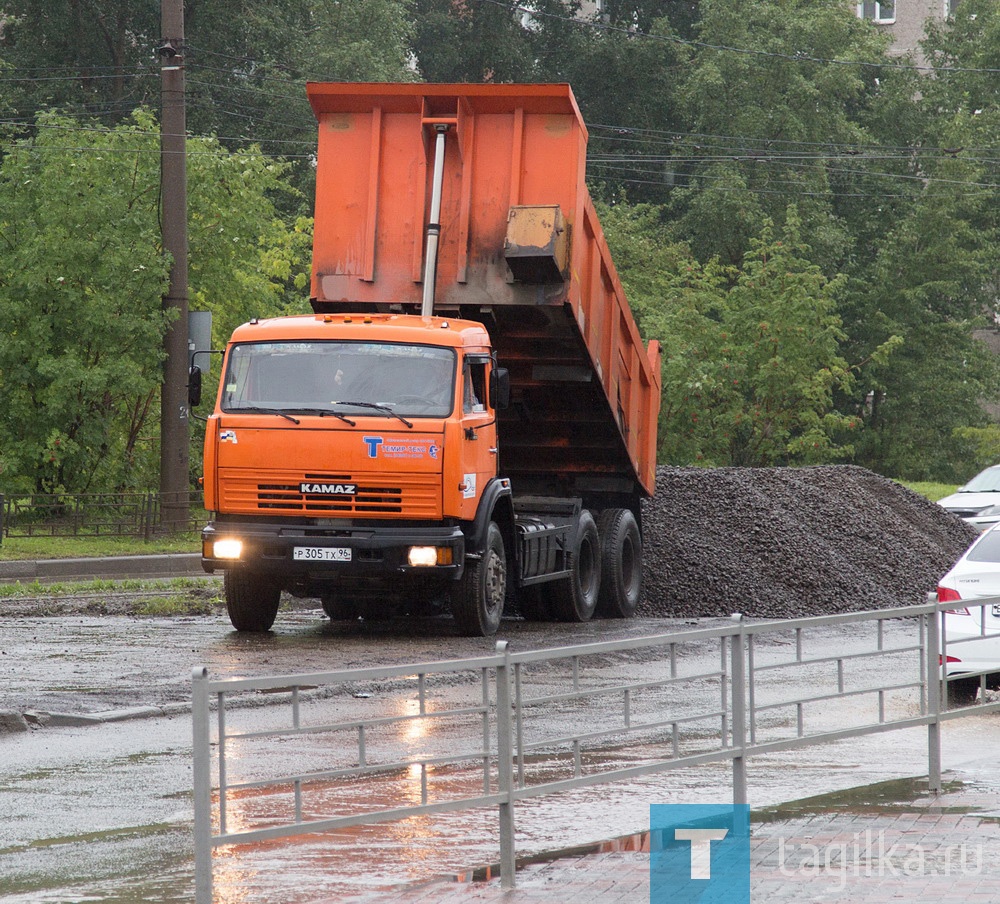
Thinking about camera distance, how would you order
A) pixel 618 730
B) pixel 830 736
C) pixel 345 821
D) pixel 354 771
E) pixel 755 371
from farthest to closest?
pixel 755 371 < pixel 830 736 < pixel 618 730 < pixel 354 771 < pixel 345 821

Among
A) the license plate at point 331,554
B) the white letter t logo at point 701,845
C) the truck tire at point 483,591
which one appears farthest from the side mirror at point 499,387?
the white letter t logo at point 701,845

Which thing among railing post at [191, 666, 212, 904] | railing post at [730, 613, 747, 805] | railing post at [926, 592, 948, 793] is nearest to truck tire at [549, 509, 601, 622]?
railing post at [926, 592, 948, 793]

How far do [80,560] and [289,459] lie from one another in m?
8.39

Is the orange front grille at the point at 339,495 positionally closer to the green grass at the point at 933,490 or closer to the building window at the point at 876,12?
the green grass at the point at 933,490

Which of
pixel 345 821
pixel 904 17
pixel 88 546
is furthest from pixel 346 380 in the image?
pixel 904 17

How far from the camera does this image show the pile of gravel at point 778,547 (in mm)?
19922

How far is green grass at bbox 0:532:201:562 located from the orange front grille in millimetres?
8136

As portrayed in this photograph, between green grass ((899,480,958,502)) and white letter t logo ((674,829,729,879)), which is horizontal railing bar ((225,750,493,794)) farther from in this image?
green grass ((899,480,958,502))

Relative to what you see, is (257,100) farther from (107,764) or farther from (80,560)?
(107,764)

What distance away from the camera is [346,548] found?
14.5 metres

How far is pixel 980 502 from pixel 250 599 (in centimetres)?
1884

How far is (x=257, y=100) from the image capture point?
51.7m

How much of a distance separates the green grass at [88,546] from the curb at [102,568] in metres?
0.43

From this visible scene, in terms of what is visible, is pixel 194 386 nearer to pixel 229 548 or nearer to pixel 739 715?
pixel 229 548
